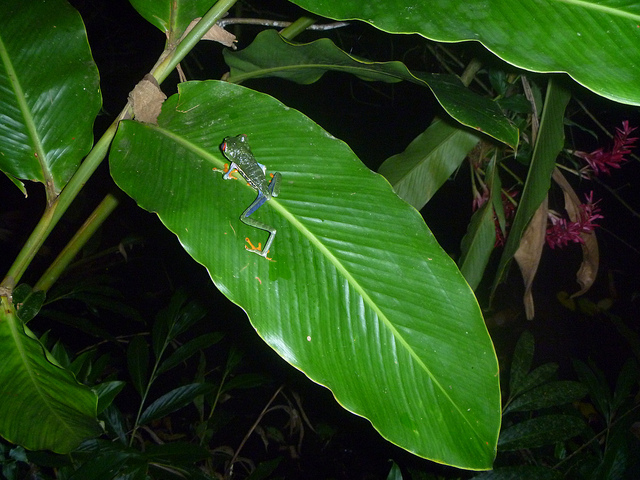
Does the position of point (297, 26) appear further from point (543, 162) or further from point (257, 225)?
point (543, 162)

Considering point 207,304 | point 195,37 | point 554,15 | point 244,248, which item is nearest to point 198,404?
point 207,304

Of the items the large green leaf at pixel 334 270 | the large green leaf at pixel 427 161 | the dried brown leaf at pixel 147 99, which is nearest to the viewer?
the large green leaf at pixel 334 270

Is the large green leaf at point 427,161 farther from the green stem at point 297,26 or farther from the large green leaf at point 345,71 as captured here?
the green stem at point 297,26

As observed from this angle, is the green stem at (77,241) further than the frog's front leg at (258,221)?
Yes

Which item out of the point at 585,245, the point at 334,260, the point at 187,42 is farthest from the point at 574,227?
the point at 187,42

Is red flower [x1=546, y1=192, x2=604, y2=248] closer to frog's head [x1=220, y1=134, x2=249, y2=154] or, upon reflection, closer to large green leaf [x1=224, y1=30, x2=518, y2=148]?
large green leaf [x1=224, y1=30, x2=518, y2=148]

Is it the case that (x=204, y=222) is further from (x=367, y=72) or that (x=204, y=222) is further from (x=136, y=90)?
(x=367, y=72)

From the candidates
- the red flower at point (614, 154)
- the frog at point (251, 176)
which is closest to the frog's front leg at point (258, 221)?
the frog at point (251, 176)

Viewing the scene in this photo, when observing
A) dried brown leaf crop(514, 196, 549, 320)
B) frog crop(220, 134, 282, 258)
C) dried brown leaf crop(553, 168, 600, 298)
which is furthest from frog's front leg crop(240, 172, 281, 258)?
dried brown leaf crop(553, 168, 600, 298)
